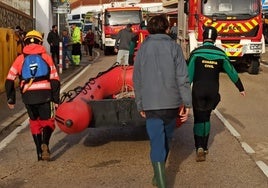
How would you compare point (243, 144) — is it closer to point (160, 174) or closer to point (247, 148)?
point (247, 148)

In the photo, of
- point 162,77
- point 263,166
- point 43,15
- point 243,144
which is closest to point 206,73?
point 263,166

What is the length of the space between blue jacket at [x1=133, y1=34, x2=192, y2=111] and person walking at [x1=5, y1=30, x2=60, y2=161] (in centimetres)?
211

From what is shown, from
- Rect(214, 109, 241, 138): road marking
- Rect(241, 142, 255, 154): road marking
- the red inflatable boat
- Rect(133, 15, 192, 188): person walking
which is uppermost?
Rect(133, 15, 192, 188): person walking

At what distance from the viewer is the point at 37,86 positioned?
270 inches

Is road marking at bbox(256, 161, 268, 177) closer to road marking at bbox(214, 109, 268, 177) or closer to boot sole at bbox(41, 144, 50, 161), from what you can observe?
road marking at bbox(214, 109, 268, 177)

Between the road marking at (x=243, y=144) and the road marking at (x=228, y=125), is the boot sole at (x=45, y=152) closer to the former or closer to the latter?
the road marking at (x=243, y=144)

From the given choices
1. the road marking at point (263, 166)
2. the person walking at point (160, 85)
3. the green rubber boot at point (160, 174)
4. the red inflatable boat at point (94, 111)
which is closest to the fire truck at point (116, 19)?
the red inflatable boat at point (94, 111)

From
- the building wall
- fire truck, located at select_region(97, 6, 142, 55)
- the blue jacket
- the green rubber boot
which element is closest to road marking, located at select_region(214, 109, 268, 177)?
the green rubber boot

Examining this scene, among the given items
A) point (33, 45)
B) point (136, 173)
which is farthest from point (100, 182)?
point (33, 45)

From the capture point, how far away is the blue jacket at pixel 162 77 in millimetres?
5051

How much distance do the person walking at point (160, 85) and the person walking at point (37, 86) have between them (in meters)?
2.06

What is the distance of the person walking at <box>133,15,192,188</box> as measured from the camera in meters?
5.05

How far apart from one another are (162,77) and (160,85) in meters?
0.08

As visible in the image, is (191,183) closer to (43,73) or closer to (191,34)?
(43,73)
